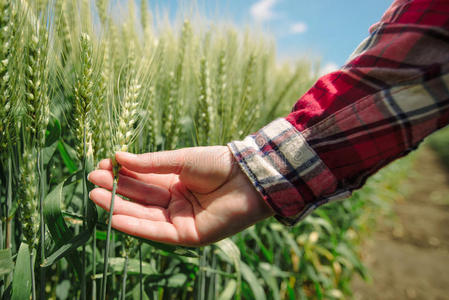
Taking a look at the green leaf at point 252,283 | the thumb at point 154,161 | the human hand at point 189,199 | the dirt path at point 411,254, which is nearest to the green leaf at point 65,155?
the human hand at point 189,199

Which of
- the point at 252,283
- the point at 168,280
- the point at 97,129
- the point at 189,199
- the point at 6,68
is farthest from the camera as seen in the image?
the point at 252,283

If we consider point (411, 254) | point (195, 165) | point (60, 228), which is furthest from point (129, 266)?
point (411, 254)

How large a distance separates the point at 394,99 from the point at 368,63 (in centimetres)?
14

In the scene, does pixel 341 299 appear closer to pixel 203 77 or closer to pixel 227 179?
pixel 227 179

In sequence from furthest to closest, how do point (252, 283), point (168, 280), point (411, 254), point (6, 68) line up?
1. point (411, 254)
2. point (252, 283)
3. point (168, 280)
4. point (6, 68)

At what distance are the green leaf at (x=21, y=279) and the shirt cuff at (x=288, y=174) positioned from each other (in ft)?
2.12

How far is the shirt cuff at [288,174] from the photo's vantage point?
0.92 meters

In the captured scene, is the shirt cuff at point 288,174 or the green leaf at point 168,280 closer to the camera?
the shirt cuff at point 288,174

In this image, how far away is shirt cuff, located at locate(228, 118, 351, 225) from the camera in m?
0.92

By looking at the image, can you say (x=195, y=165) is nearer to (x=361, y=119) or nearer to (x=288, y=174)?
(x=288, y=174)

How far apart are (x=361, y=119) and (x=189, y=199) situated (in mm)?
641

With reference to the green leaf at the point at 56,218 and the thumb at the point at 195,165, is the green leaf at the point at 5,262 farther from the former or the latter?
the thumb at the point at 195,165

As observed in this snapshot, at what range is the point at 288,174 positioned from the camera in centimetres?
94

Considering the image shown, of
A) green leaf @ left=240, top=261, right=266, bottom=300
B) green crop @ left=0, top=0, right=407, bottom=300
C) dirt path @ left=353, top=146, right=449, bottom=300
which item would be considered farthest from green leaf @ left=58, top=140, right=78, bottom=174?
dirt path @ left=353, top=146, right=449, bottom=300
